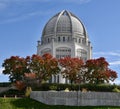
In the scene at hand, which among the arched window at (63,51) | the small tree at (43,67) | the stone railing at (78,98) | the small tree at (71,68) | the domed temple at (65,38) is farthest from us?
the domed temple at (65,38)

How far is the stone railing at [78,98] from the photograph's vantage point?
52.4m

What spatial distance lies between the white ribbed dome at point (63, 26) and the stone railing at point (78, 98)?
4645cm

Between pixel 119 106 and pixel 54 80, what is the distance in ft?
130

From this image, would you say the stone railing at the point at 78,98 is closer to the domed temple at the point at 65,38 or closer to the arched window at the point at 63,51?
the domed temple at the point at 65,38

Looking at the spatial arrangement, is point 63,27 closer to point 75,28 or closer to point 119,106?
point 75,28

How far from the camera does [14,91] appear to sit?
69875 mm

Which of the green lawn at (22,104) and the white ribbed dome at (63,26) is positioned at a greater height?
the white ribbed dome at (63,26)

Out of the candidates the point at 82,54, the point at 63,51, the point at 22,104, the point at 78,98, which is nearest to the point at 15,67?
the point at 63,51

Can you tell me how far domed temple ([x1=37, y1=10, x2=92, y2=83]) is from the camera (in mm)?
96125

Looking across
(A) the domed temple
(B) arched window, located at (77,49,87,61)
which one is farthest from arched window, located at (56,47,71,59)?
(B) arched window, located at (77,49,87,61)

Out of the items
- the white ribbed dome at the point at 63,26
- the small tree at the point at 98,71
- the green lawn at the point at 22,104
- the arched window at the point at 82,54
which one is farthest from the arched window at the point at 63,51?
the green lawn at the point at 22,104

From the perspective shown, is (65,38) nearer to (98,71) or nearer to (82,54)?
(82,54)

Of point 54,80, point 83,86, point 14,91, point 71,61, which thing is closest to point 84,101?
point 83,86

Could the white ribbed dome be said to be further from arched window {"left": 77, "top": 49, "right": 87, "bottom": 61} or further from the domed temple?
arched window {"left": 77, "top": 49, "right": 87, "bottom": 61}
